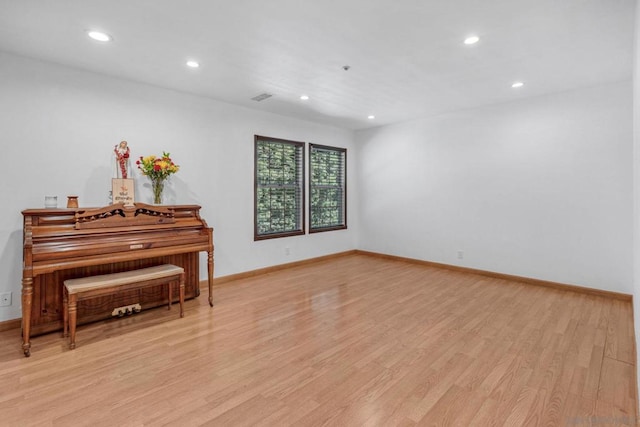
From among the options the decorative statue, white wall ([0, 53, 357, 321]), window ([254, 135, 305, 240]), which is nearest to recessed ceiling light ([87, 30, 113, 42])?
white wall ([0, 53, 357, 321])

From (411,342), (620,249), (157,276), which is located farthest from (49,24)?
(620,249)

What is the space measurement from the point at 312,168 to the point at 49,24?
3787 millimetres

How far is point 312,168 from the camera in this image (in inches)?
221

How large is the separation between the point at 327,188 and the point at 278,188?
3.80 feet

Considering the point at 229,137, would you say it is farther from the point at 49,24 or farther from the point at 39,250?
the point at 39,250

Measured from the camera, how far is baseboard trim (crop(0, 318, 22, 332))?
288 cm

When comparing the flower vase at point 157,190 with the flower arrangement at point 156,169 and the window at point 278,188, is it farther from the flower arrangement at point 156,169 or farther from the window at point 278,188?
the window at point 278,188

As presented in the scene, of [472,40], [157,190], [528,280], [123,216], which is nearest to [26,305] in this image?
[123,216]

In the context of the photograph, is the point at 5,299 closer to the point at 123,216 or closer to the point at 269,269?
the point at 123,216

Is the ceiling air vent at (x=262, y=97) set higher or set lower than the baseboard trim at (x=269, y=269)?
higher

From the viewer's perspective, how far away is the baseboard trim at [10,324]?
2875 mm

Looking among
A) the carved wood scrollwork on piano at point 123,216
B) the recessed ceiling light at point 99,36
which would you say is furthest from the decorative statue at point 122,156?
the recessed ceiling light at point 99,36

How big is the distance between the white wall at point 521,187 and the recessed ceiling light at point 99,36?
4.38 metres

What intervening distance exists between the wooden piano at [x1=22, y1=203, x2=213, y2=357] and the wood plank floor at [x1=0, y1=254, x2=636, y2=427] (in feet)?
0.65
